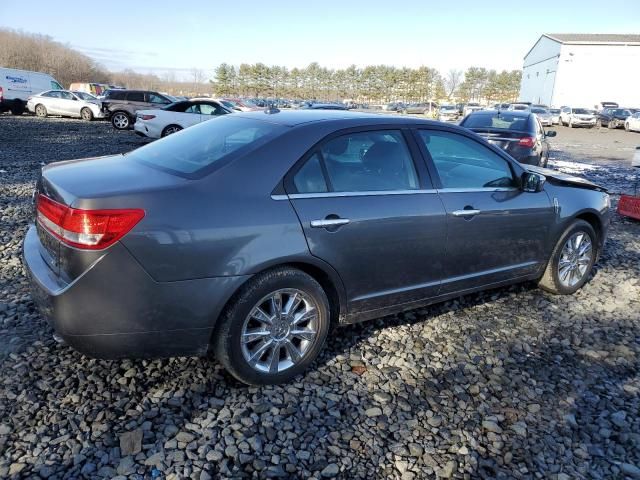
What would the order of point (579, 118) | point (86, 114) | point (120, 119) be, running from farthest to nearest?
point (579, 118), point (86, 114), point (120, 119)

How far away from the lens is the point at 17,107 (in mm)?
Result: 24578

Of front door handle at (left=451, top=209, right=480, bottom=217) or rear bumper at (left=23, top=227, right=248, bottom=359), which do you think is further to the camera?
front door handle at (left=451, top=209, right=480, bottom=217)

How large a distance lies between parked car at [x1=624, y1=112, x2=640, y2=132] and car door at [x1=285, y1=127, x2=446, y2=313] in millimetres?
35360

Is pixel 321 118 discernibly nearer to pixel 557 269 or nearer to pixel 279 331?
pixel 279 331

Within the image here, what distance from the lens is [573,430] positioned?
2.68 m

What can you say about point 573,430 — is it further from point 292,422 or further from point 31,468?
point 31,468

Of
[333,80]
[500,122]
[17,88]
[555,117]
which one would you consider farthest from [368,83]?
[500,122]

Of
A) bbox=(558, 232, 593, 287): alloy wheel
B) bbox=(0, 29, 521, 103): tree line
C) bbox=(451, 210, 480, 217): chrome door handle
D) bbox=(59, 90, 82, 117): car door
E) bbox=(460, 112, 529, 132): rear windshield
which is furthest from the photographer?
bbox=(0, 29, 521, 103): tree line

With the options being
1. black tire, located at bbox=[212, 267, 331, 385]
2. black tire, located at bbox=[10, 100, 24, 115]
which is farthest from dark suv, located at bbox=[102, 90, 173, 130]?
black tire, located at bbox=[212, 267, 331, 385]

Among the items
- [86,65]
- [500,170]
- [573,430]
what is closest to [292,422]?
[573,430]

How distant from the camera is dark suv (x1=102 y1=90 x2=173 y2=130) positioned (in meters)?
20.3

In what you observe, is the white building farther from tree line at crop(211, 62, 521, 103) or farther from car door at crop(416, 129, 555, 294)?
car door at crop(416, 129, 555, 294)

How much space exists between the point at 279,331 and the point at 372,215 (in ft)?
2.99

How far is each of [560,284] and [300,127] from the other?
2.91 m
